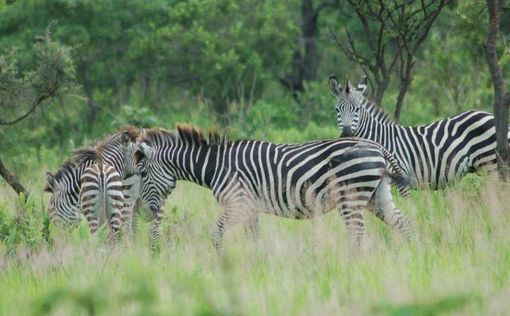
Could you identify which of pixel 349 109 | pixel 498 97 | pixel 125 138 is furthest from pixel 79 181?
pixel 498 97

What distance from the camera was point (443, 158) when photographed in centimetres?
1075

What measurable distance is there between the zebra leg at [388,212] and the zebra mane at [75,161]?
3068 millimetres

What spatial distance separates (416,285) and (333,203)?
8.66ft

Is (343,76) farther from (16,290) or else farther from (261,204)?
(16,290)

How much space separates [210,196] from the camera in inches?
512

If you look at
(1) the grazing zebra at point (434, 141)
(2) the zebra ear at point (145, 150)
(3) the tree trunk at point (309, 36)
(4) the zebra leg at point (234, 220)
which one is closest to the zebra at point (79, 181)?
(2) the zebra ear at point (145, 150)

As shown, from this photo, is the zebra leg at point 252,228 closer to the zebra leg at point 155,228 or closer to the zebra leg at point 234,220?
the zebra leg at point 234,220

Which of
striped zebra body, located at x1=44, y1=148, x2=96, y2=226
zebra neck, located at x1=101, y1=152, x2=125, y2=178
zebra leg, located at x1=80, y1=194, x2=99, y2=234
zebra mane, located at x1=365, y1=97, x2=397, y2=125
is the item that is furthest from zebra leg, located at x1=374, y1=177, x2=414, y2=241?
striped zebra body, located at x1=44, y1=148, x2=96, y2=226

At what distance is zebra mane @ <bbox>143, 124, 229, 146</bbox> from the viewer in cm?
969

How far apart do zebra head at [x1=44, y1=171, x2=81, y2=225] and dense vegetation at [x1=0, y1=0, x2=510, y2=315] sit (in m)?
0.17

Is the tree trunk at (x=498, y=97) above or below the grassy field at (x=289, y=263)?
above

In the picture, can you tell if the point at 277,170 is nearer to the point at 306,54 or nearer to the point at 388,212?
the point at 388,212

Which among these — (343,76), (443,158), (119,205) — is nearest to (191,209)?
(119,205)

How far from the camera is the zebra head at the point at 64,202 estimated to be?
10117 mm
